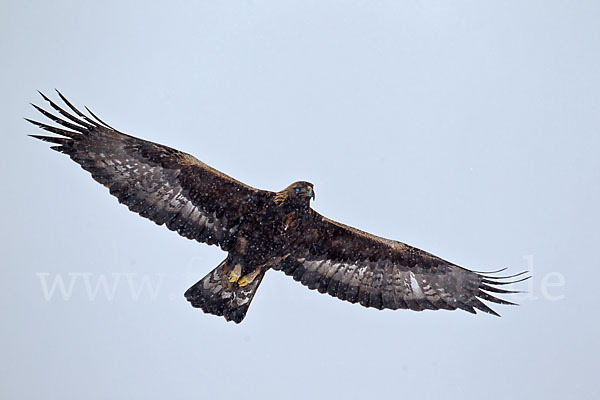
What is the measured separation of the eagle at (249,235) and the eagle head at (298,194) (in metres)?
0.01

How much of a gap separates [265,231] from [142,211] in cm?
160

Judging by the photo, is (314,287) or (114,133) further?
(314,287)

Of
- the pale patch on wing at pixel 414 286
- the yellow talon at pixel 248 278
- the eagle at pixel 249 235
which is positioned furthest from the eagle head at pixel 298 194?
the pale patch on wing at pixel 414 286

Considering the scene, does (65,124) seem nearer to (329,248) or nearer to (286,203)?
(286,203)

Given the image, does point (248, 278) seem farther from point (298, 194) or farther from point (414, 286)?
point (414, 286)

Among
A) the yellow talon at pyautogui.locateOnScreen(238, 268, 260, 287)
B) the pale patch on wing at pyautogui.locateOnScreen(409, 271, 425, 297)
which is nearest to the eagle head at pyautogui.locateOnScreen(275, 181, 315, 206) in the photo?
the yellow talon at pyautogui.locateOnScreen(238, 268, 260, 287)

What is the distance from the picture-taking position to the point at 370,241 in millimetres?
9422

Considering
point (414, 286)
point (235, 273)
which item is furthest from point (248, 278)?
point (414, 286)

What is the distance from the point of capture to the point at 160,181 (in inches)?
348

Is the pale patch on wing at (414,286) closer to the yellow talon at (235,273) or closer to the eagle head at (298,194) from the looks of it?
the eagle head at (298,194)

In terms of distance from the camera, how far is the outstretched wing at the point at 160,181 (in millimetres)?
8578

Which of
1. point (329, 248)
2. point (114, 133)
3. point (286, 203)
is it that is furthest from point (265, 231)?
point (114, 133)

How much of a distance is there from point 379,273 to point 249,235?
200cm

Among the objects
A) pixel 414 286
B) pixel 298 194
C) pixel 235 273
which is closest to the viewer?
pixel 298 194
